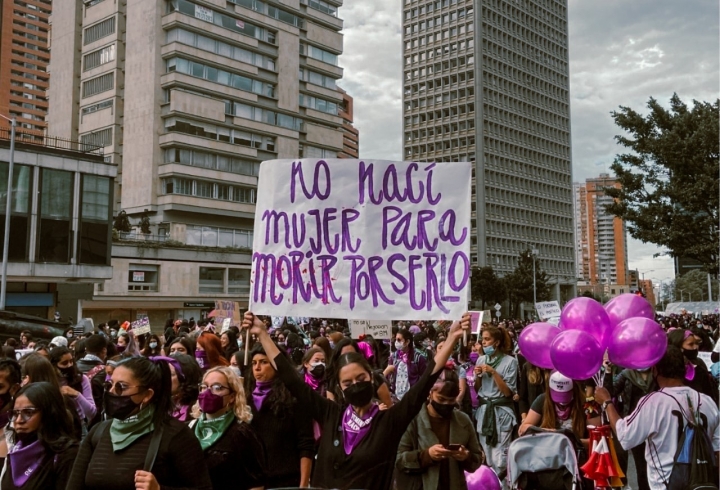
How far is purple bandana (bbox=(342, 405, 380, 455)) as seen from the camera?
4094 millimetres

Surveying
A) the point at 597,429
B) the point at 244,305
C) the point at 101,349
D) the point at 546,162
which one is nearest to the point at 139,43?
the point at 244,305

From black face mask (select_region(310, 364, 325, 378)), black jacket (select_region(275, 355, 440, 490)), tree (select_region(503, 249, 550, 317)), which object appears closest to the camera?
black jacket (select_region(275, 355, 440, 490))

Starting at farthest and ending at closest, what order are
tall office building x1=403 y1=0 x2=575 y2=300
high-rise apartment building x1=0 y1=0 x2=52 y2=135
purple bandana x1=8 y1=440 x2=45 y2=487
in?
high-rise apartment building x1=0 y1=0 x2=52 y2=135
tall office building x1=403 y1=0 x2=575 y2=300
purple bandana x1=8 y1=440 x2=45 y2=487

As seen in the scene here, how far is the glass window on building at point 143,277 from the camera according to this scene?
50.2 meters

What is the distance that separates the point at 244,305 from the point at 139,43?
75.9 feet

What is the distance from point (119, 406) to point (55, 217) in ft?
129

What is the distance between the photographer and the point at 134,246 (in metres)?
50.4

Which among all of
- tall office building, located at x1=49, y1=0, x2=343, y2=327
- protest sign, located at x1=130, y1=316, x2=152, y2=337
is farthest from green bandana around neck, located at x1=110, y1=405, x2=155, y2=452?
tall office building, located at x1=49, y1=0, x2=343, y2=327

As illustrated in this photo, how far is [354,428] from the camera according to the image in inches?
163

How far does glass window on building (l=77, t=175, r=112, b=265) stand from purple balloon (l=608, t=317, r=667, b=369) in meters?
39.4

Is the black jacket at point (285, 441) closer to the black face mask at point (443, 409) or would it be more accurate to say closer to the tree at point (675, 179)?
the black face mask at point (443, 409)

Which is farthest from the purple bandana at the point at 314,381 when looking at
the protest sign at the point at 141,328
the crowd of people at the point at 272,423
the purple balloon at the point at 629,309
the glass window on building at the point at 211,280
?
the glass window on building at the point at 211,280

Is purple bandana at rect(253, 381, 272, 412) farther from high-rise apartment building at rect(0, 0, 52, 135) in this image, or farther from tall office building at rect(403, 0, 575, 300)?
high-rise apartment building at rect(0, 0, 52, 135)

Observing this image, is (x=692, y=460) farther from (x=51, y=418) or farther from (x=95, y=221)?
(x=95, y=221)
